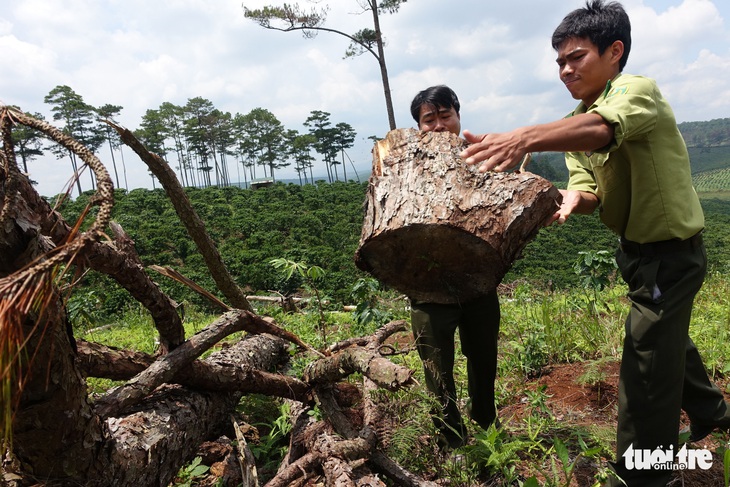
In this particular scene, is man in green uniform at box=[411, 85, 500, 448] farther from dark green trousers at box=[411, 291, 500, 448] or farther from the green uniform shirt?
the green uniform shirt

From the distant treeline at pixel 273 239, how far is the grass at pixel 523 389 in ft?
12.5

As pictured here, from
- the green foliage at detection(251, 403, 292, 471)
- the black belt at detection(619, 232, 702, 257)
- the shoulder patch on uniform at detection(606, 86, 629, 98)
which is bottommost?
the green foliage at detection(251, 403, 292, 471)

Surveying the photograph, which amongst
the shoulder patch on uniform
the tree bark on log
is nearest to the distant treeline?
the tree bark on log

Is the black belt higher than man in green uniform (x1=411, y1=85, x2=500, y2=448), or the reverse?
the black belt

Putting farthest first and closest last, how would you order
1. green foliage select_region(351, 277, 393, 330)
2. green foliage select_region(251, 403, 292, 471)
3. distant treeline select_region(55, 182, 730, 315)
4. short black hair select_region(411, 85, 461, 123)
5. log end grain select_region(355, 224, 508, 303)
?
1. distant treeline select_region(55, 182, 730, 315)
2. green foliage select_region(351, 277, 393, 330)
3. short black hair select_region(411, 85, 461, 123)
4. green foliage select_region(251, 403, 292, 471)
5. log end grain select_region(355, 224, 508, 303)

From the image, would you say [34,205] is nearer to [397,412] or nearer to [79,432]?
[79,432]

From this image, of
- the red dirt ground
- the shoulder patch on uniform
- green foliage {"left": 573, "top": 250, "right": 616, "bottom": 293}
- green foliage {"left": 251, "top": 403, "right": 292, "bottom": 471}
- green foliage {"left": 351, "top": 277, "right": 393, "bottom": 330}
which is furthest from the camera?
green foliage {"left": 351, "top": 277, "right": 393, "bottom": 330}

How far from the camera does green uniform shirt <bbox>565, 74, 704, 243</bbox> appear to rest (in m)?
1.72

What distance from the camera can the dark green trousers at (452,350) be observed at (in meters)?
2.17

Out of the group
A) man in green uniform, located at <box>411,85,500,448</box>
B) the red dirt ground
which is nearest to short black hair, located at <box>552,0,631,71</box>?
man in green uniform, located at <box>411,85,500,448</box>

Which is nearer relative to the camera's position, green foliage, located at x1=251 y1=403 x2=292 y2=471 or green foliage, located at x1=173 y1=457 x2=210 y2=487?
green foliage, located at x1=173 y1=457 x2=210 y2=487

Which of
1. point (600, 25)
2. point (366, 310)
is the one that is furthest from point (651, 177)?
point (366, 310)

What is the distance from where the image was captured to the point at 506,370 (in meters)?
3.32

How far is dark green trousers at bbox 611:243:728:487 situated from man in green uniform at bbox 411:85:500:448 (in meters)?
0.60
